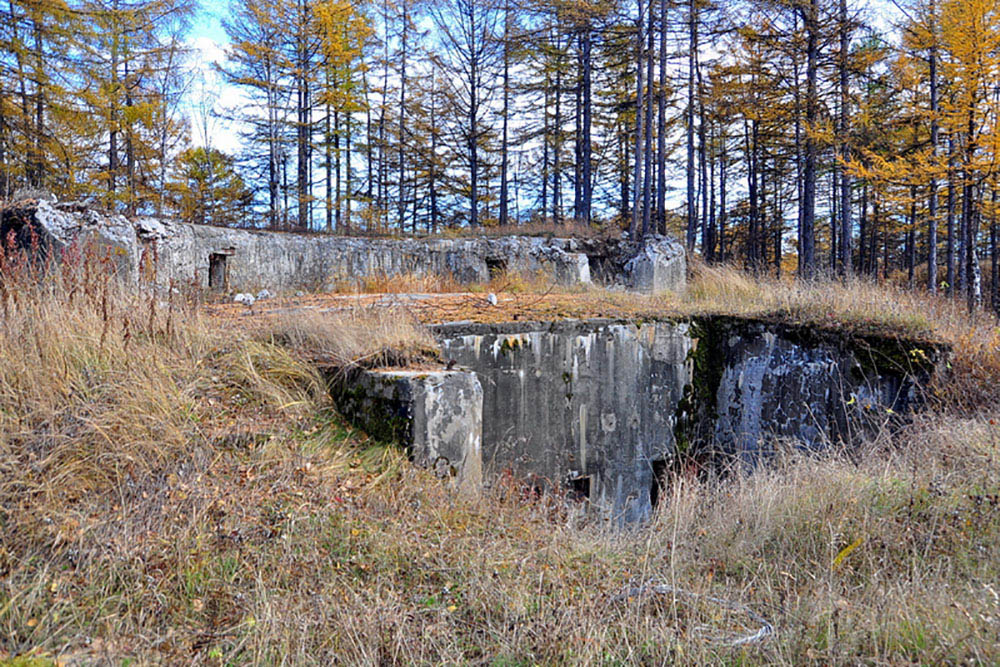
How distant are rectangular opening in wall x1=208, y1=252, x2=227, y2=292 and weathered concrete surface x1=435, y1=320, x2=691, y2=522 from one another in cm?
668

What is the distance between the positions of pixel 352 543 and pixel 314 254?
956cm

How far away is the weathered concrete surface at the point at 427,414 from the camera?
12.2ft

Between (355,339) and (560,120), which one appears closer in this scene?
(355,339)

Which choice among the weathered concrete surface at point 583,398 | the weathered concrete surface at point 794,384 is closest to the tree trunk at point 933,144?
the weathered concrete surface at point 794,384

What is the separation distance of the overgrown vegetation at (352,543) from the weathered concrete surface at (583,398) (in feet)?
5.95

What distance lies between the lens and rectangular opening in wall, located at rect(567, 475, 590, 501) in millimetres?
5910

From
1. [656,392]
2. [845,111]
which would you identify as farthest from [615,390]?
[845,111]

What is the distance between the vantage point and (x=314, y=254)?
11.3 m

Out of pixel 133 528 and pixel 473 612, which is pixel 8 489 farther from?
pixel 473 612

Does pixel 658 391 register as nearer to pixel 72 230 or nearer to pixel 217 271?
pixel 72 230

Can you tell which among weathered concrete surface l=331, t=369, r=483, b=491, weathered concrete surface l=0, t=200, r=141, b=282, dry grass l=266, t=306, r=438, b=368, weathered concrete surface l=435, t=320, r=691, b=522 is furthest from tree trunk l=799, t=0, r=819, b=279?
weathered concrete surface l=0, t=200, r=141, b=282

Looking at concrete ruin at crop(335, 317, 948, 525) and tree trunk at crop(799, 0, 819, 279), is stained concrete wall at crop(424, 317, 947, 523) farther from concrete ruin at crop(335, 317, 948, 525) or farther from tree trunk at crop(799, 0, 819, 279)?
tree trunk at crop(799, 0, 819, 279)

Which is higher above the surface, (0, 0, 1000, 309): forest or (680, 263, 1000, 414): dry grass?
(0, 0, 1000, 309): forest

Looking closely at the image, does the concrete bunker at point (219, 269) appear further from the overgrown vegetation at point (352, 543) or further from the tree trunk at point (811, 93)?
the tree trunk at point (811, 93)
